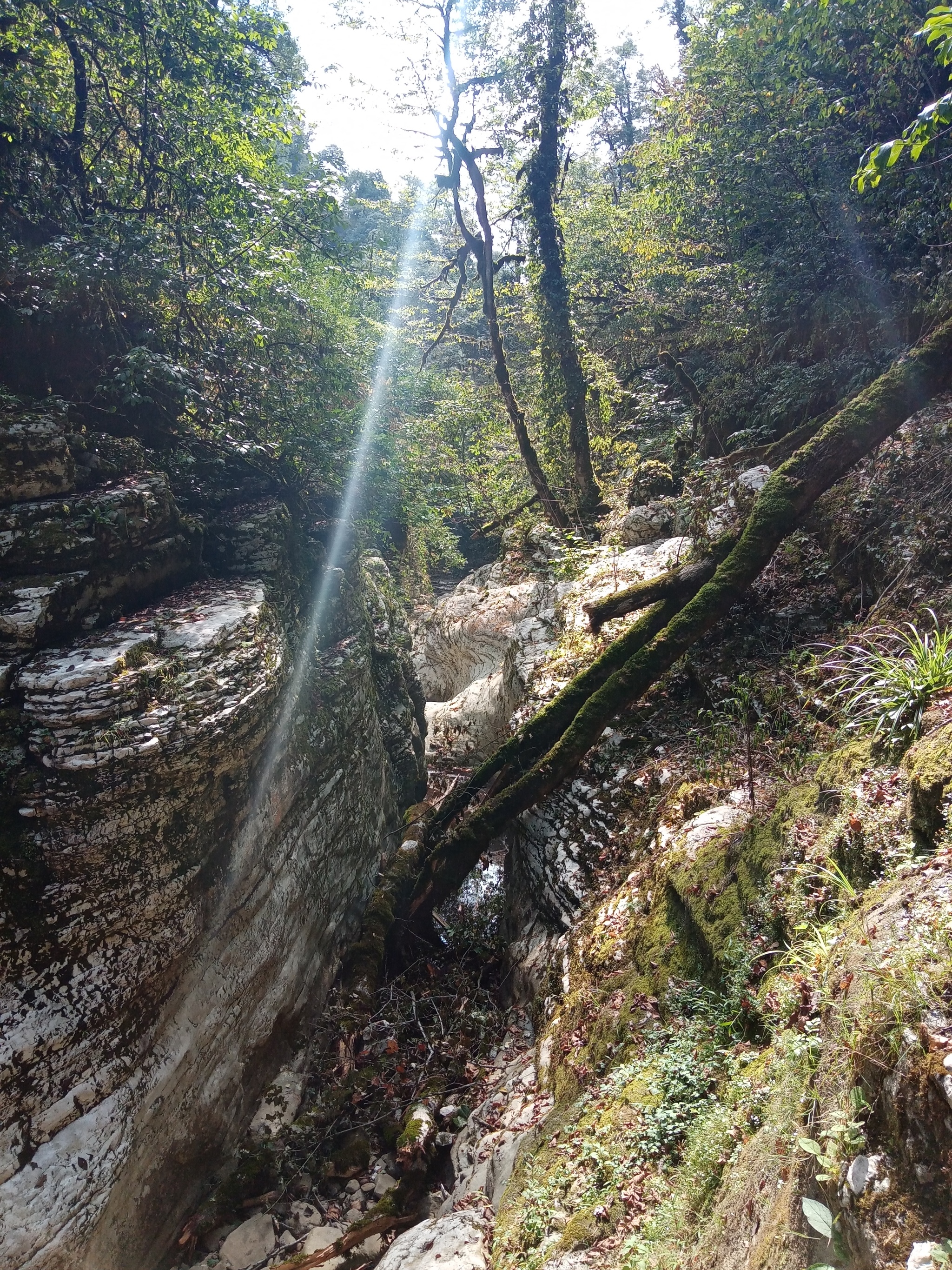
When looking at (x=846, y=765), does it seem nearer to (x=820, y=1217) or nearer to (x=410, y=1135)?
(x=820, y=1217)

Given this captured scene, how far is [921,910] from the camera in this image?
216 centimetres

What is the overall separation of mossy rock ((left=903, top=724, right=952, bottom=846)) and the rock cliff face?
499 cm

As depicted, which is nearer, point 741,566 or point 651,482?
point 741,566

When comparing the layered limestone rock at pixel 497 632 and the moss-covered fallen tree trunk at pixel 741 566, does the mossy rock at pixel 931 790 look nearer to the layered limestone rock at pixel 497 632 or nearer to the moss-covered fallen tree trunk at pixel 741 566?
the moss-covered fallen tree trunk at pixel 741 566

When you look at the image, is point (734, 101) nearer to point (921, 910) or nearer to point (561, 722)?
point (561, 722)

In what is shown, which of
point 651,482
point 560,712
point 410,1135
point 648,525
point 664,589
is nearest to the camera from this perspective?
point 410,1135

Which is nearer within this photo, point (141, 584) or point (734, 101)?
point (141, 584)

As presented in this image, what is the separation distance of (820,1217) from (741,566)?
5.66m

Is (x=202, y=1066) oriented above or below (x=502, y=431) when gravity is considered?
below

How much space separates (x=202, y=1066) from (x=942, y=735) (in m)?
5.96

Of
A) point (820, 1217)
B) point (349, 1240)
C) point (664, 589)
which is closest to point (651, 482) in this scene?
point (664, 589)

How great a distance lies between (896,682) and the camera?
370cm

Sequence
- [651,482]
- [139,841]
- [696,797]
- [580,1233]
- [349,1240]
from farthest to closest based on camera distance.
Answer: [651,482]
[696,797]
[139,841]
[349,1240]
[580,1233]

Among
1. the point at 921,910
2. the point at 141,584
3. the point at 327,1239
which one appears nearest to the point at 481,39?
the point at 141,584
